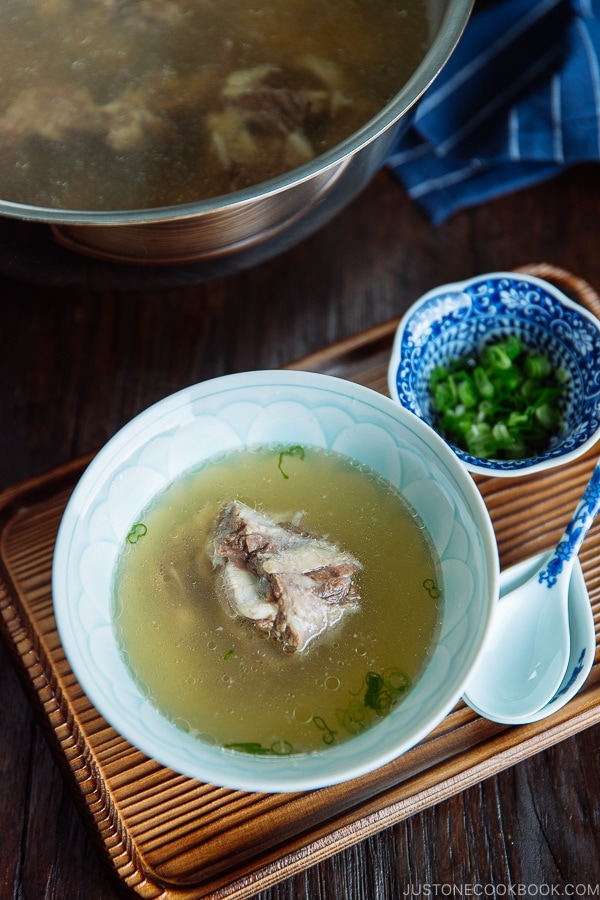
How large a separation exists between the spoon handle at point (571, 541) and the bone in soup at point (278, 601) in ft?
0.92

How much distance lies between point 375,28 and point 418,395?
2.73 ft

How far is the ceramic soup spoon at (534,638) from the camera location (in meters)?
1.51

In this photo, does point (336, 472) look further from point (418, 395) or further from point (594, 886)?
point (594, 886)

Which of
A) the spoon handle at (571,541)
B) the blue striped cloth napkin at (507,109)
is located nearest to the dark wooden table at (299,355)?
the blue striped cloth napkin at (507,109)

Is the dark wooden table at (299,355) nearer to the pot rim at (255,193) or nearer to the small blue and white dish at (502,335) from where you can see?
the pot rim at (255,193)

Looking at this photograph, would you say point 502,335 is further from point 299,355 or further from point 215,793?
point 215,793

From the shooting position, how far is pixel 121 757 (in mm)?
1532

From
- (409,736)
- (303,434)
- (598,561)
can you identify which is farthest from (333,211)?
(409,736)

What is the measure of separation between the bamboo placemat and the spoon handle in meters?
0.11

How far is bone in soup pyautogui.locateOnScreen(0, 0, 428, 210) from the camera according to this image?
1.76 metres

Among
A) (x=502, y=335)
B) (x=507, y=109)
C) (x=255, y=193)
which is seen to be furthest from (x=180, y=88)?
(x=507, y=109)

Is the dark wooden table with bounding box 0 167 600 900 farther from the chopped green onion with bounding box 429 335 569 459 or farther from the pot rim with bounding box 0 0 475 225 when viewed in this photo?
the chopped green onion with bounding box 429 335 569 459

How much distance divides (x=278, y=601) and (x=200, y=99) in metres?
1.10

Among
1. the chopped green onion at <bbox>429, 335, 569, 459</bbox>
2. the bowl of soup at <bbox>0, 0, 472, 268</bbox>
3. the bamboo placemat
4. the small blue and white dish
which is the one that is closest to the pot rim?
the bowl of soup at <bbox>0, 0, 472, 268</bbox>
